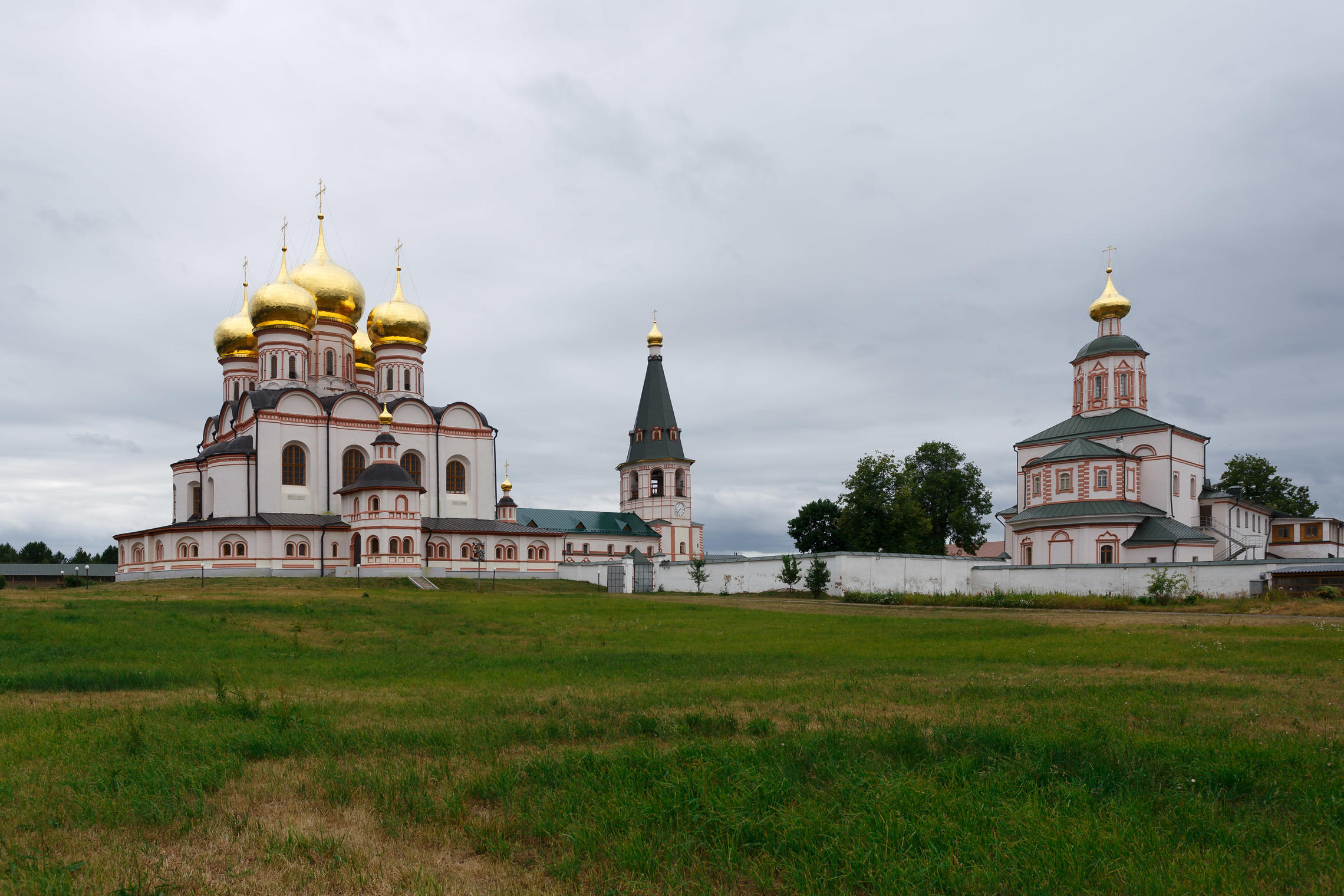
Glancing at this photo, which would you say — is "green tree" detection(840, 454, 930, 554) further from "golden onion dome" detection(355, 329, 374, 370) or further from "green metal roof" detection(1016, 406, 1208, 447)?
"golden onion dome" detection(355, 329, 374, 370)

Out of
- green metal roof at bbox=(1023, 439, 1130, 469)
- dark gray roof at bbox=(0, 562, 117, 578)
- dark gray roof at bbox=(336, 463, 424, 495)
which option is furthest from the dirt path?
dark gray roof at bbox=(0, 562, 117, 578)

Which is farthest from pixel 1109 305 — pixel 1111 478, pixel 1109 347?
pixel 1111 478

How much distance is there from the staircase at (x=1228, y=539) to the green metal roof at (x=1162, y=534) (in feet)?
16.7

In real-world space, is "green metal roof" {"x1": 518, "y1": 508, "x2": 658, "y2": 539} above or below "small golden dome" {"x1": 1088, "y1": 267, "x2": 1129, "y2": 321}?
below

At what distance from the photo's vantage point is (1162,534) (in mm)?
43188

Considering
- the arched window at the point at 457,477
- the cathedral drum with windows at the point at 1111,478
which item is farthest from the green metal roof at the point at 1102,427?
the arched window at the point at 457,477

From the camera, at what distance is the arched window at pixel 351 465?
49469mm

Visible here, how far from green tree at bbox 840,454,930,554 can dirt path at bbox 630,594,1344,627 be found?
2016cm

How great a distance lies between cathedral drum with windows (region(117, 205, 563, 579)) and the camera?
147 ft

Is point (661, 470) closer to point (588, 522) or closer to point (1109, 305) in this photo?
point (588, 522)

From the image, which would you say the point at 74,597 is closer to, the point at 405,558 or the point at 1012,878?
the point at 405,558

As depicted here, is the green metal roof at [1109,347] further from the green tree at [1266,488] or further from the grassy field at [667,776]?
the grassy field at [667,776]

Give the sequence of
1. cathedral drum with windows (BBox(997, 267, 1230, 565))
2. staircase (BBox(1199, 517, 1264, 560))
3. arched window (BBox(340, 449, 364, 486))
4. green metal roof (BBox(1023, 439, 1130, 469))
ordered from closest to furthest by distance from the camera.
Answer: cathedral drum with windows (BBox(997, 267, 1230, 565))
green metal roof (BBox(1023, 439, 1130, 469))
arched window (BBox(340, 449, 364, 486))
staircase (BBox(1199, 517, 1264, 560))

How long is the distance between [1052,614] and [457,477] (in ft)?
123
